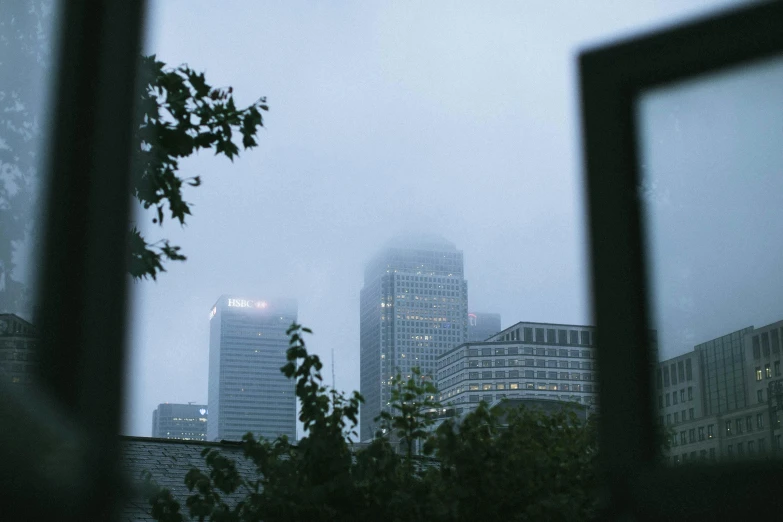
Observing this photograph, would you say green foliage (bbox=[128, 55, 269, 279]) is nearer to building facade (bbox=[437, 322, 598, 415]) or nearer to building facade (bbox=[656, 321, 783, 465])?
building facade (bbox=[656, 321, 783, 465])

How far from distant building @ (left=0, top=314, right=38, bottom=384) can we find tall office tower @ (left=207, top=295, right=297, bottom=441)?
2.85ft

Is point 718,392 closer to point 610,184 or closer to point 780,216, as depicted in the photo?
point 780,216

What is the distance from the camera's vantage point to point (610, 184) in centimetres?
180

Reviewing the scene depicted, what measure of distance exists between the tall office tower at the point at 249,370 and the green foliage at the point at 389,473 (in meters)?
0.08

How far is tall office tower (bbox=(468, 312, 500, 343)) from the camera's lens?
8944cm

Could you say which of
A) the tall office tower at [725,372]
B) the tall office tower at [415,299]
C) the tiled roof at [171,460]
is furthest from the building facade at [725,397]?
the tall office tower at [415,299]

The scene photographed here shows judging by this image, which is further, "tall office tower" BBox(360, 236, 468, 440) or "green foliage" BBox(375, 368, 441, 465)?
"tall office tower" BBox(360, 236, 468, 440)

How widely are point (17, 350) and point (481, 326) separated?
93.3 metres

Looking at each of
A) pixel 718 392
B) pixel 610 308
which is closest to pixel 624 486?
pixel 718 392

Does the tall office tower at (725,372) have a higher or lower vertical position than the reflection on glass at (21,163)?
lower

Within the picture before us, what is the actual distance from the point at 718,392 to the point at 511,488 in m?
1.63

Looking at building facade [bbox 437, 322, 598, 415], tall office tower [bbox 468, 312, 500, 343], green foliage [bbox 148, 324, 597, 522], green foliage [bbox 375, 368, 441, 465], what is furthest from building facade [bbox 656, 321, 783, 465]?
tall office tower [bbox 468, 312, 500, 343]

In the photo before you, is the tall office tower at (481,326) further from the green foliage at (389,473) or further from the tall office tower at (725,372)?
the tall office tower at (725,372)

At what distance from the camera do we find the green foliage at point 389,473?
8.89 ft
